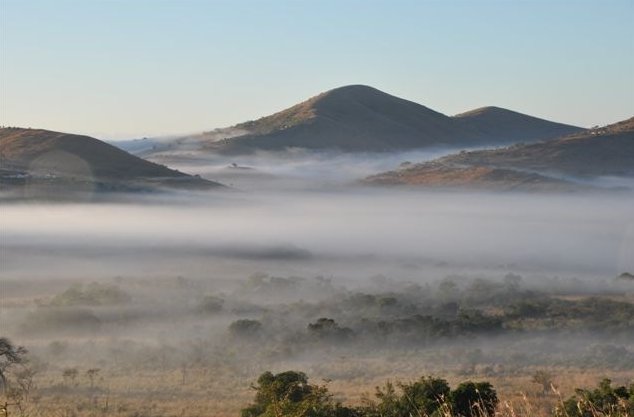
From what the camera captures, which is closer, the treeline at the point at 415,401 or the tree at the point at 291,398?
the treeline at the point at 415,401

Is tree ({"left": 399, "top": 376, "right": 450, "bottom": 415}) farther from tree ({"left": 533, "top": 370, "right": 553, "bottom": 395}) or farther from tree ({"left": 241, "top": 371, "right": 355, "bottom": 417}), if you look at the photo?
tree ({"left": 533, "top": 370, "right": 553, "bottom": 395})

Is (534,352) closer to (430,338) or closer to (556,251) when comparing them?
(430,338)

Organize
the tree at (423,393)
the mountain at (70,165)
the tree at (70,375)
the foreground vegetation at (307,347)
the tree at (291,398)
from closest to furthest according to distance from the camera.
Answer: the tree at (291,398), the tree at (423,393), the foreground vegetation at (307,347), the tree at (70,375), the mountain at (70,165)

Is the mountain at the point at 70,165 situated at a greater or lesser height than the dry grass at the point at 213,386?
greater

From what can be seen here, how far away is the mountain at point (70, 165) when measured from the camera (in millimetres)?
143250

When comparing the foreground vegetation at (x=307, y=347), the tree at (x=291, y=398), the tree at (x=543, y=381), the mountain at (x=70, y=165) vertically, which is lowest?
the foreground vegetation at (x=307, y=347)

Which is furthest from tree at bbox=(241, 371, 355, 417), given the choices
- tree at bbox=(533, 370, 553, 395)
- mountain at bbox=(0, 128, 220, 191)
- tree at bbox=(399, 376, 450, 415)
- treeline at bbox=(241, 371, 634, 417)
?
mountain at bbox=(0, 128, 220, 191)

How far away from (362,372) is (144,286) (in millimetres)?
38241

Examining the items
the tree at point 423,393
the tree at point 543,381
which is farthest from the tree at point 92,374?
the tree at point 543,381

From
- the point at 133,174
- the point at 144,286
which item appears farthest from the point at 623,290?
the point at 133,174

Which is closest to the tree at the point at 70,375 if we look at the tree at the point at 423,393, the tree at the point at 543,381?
the tree at the point at 423,393

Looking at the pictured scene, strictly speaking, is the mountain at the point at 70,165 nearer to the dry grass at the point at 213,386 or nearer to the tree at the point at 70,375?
the tree at the point at 70,375

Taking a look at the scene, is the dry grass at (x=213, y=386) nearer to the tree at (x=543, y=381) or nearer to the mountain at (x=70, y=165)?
the tree at (x=543, y=381)

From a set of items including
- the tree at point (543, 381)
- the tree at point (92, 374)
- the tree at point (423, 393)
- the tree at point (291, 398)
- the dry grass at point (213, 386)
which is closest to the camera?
the tree at point (291, 398)
